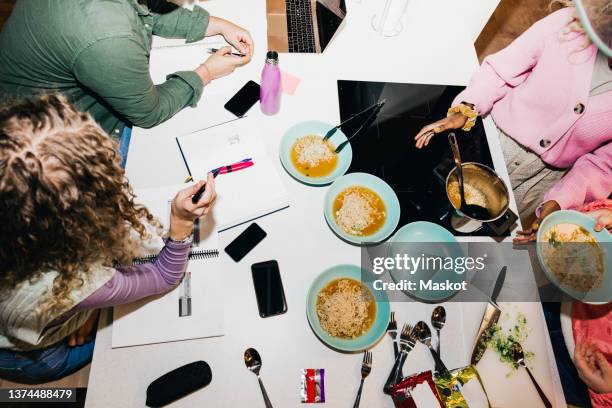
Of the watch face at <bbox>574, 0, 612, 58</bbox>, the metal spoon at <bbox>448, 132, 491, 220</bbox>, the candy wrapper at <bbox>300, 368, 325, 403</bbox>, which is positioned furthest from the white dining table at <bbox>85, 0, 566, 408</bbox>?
the watch face at <bbox>574, 0, 612, 58</bbox>

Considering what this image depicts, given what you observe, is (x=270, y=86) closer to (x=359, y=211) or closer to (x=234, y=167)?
(x=234, y=167)

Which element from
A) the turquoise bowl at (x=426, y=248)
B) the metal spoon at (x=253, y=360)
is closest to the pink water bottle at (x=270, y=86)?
the turquoise bowl at (x=426, y=248)

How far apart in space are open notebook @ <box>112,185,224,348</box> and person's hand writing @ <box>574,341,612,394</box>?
50.1 inches

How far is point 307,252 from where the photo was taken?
3.95ft

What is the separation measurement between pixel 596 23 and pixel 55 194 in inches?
42.3

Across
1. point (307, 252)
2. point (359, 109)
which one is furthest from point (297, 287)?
point (359, 109)

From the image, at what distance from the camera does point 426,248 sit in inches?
48.2

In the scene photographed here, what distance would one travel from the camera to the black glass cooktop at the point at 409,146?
1.33 metres

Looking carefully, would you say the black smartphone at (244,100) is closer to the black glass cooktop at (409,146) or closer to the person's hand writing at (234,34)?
the person's hand writing at (234,34)

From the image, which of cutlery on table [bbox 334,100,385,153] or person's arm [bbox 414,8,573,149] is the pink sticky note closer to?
cutlery on table [bbox 334,100,385,153]

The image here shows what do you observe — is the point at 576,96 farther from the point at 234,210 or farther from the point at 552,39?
the point at 234,210

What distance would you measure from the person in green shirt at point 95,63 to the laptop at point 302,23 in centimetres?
34

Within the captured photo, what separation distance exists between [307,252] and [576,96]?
1.20 m

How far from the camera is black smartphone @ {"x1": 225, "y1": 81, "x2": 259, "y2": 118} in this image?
4.60 feet
